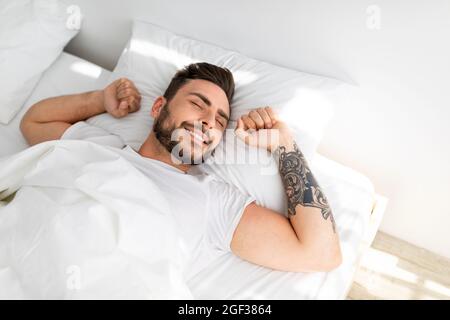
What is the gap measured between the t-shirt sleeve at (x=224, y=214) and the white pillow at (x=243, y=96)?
9 cm

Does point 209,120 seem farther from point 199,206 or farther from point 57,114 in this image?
point 57,114

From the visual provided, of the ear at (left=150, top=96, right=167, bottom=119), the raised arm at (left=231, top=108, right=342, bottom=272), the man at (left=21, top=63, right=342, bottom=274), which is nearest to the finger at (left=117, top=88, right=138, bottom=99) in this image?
the man at (left=21, top=63, right=342, bottom=274)

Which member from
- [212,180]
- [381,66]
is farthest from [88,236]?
[381,66]

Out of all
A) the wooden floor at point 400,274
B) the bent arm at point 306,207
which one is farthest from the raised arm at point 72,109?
the wooden floor at point 400,274

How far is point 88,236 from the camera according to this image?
3.14 feet

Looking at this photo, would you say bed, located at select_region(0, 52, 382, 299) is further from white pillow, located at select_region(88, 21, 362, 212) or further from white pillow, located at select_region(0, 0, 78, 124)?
white pillow, located at select_region(88, 21, 362, 212)

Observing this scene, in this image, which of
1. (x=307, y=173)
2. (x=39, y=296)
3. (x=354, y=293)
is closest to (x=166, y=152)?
(x=307, y=173)

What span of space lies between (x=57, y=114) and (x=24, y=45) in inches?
17.6

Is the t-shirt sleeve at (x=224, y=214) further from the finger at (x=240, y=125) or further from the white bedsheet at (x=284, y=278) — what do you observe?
the finger at (x=240, y=125)

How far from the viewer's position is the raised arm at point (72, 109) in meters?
1.45

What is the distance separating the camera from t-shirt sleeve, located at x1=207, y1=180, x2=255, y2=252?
1.16m

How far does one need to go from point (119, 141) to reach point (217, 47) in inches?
20.5

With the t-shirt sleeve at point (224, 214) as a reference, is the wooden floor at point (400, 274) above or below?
below

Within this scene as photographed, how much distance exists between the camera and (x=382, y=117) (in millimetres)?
1427
